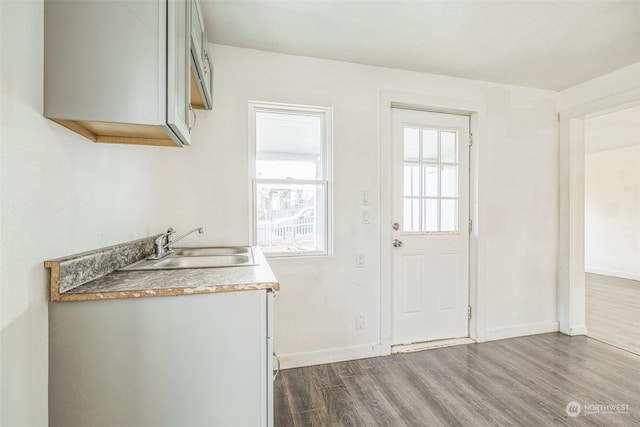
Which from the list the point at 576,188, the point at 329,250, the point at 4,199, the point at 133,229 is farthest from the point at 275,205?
the point at 576,188

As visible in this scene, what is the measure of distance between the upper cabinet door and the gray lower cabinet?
2.19ft

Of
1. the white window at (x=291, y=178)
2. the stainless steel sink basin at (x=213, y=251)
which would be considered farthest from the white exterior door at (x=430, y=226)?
the stainless steel sink basin at (x=213, y=251)

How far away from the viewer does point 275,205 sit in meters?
2.33

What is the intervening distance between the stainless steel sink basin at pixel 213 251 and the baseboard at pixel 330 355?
87 cm

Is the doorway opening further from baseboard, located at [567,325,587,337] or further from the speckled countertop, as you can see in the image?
the speckled countertop

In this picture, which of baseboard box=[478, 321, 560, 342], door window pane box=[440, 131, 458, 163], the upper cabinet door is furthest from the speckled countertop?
baseboard box=[478, 321, 560, 342]

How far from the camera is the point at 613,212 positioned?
5.52 m

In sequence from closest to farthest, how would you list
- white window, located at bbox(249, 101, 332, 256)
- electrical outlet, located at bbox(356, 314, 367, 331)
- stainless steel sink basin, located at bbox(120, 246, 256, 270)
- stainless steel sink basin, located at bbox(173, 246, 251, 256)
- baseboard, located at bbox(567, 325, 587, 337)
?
stainless steel sink basin, located at bbox(120, 246, 256, 270) → stainless steel sink basin, located at bbox(173, 246, 251, 256) → white window, located at bbox(249, 101, 332, 256) → electrical outlet, located at bbox(356, 314, 367, 331) → baseboard, located at bbox(567, 325, 587, 337)

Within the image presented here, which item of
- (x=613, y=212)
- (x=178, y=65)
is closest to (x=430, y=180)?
(x=178, y=65)

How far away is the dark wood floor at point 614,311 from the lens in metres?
2.77

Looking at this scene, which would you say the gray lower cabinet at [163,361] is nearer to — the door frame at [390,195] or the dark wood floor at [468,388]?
the dark wood floor at [468,388]

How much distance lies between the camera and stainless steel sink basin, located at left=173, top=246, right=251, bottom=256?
1.93 meters

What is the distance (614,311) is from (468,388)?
2.92 metres

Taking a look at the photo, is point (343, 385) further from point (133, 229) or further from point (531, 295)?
point (531, 295)
